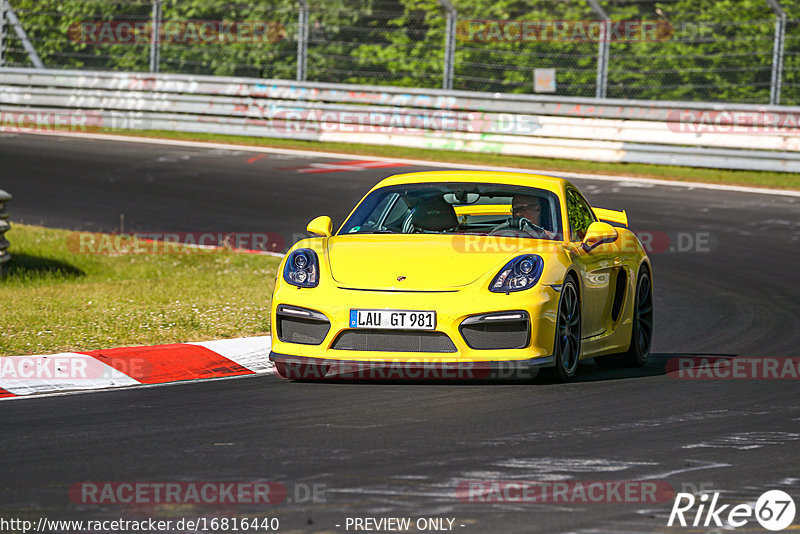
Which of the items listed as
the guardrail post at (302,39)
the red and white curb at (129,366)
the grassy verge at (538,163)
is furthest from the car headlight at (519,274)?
the guardrail post at (302,39)

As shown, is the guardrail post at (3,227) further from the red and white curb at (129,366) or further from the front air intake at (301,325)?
the front air intake at (301,325)

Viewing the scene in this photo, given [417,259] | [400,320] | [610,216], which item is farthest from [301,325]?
[610,216]

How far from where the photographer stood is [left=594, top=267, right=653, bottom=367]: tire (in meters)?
9.13

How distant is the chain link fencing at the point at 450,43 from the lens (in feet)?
68.3

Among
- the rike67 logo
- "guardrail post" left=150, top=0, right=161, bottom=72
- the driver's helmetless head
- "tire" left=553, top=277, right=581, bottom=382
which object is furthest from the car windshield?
"guardrail post" left=150, top=0, right=161, bottom=72

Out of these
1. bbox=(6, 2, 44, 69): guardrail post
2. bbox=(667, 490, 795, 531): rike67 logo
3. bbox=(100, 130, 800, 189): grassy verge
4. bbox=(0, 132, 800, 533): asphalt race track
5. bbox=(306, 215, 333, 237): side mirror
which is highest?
bbox=(6, 2, 44, 69): guardrail post

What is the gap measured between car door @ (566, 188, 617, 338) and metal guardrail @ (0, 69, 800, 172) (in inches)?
473

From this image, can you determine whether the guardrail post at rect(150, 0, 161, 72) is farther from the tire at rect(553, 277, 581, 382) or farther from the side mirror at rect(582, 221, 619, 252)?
the tire at rect(553, 277, 581, 382)

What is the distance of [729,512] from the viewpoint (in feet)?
16.2

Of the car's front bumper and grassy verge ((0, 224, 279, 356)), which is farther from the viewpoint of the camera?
grassy verge ((0, 224, 279, 356))

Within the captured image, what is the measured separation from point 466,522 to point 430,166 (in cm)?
1668

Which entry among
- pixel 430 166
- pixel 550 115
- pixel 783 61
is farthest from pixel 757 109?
pixel 430 166

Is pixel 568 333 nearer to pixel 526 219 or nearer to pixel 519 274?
pixel 519 274

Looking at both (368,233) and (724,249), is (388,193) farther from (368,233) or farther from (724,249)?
(724,249)
